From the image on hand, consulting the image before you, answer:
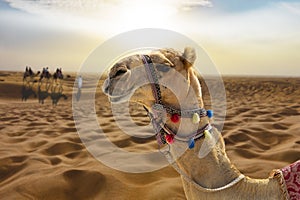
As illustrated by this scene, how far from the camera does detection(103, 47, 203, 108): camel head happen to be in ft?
4.78

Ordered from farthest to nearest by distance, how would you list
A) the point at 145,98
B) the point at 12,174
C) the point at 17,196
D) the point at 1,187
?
the point at 12,174
the point at 1,187
the point at 17,196
the point at 145,98

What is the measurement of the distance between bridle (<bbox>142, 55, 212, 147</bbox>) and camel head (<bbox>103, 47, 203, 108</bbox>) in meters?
0.02

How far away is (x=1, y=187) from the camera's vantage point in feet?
14.1

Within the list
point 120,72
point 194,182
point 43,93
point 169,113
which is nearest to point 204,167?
point 194,182

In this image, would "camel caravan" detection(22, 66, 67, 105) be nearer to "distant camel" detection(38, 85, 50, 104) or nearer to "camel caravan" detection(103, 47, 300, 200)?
"distant camel" detection(38, 85, 50, 104)

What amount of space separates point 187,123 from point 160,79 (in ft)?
0.85

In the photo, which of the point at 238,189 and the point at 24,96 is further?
the point at 24,96

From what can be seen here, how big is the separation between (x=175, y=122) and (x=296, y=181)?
75 centimetres

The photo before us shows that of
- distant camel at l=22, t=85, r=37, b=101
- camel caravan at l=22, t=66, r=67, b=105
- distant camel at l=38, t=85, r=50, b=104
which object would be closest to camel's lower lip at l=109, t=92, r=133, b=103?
camel caravan at l=22, t=66, r=67, b=105

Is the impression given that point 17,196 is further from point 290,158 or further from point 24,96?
point 24,96

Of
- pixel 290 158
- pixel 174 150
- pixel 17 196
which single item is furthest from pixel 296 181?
pixel 290 158

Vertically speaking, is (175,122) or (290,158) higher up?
(175,122)

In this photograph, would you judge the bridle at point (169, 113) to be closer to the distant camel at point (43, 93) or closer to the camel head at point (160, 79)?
the camel head at point (160, 79)

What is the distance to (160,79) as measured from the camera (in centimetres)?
156
